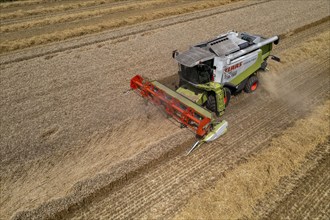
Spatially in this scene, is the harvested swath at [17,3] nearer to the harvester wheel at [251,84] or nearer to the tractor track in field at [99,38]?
the tractor track in field at [99,38]

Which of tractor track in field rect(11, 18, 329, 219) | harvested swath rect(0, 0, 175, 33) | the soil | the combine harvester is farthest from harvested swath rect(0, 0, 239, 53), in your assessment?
tractor track in field rect(11, 18, 329, 219)

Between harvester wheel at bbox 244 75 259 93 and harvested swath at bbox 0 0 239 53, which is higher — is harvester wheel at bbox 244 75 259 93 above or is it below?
below

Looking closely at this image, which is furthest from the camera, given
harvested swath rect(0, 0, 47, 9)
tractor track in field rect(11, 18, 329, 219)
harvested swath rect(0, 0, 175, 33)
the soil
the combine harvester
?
harvested swath rect(0, 0, 47, 9)

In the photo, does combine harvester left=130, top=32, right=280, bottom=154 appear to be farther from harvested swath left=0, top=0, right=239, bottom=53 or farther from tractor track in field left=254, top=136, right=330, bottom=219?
harvested swath left=0, top=0, right=239, bottom=53

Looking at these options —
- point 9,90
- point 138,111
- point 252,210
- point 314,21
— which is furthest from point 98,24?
point 252,210

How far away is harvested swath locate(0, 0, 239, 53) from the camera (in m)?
15.0

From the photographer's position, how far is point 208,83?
8805 mm

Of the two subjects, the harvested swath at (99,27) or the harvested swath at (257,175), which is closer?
the harvested swath at (257,175)

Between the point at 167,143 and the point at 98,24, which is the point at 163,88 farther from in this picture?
the point at 98,24

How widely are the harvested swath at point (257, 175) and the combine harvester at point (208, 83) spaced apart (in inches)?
55.9

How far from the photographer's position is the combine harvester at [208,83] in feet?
26.7

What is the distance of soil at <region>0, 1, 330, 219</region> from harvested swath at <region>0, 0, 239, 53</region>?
2.88 feet

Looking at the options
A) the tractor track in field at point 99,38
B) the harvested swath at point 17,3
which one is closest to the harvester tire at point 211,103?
the tractor track in field at point 99,38

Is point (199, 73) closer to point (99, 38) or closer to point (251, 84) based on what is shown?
point (251, 84)
